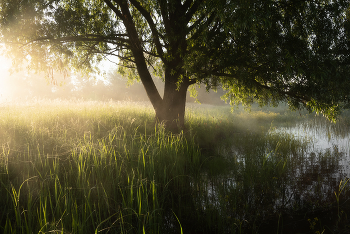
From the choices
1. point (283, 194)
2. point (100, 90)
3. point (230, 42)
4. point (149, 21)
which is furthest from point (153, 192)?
point (100, 90)

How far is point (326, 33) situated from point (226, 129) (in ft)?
22.3

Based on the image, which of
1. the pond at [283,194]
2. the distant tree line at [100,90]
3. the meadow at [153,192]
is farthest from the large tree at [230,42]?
the distant tree line at [100,90]

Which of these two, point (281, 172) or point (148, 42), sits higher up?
point (148, 42)

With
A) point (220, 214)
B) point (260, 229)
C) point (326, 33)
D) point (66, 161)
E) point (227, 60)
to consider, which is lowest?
point (260, 229)

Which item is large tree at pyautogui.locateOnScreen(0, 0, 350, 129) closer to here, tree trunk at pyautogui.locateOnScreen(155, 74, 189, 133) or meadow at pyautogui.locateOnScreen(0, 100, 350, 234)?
tree trunk at pyautogui.locateOnScreen(155, 74, 189, 133)

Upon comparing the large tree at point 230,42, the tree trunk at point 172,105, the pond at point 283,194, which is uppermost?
the large tree at point 230,42

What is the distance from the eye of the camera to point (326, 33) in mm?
5730

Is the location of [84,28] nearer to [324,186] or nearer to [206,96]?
[324,186]

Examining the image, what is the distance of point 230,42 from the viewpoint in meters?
6.54

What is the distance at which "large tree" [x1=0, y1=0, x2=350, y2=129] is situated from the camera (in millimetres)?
5254

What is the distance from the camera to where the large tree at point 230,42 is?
5.25m

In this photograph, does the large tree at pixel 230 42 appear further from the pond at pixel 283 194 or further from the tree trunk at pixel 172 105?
the pond at pixel 283 194

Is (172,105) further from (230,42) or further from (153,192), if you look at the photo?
(153,192)

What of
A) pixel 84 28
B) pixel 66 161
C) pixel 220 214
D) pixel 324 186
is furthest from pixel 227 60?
pixel 84 28
